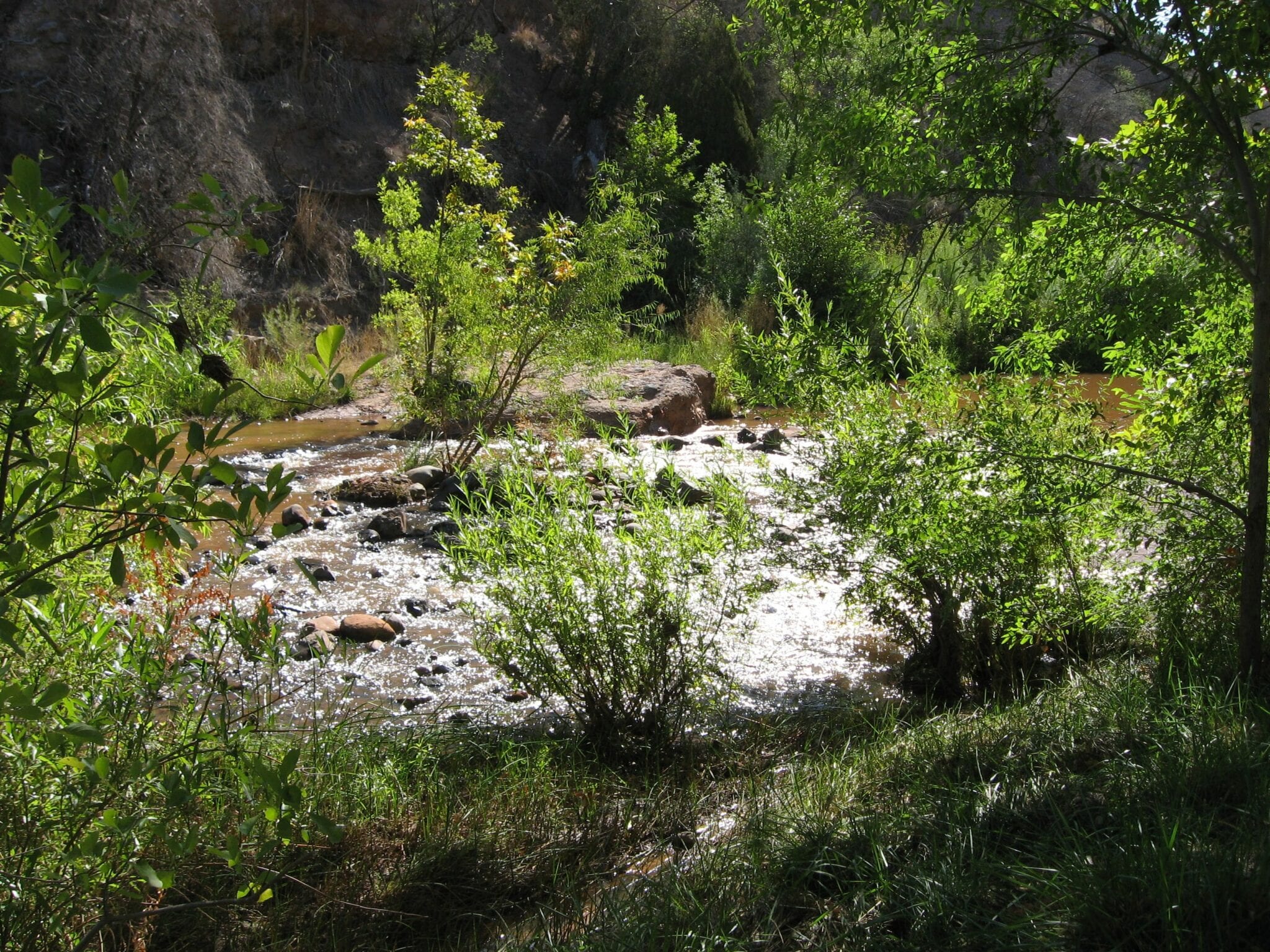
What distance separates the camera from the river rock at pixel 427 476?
8594mm

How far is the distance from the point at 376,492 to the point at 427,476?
549mm

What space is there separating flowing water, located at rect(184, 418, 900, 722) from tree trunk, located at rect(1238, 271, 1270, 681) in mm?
1683

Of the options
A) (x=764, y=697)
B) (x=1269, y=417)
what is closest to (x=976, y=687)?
(x=764, y=697)

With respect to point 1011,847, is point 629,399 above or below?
below

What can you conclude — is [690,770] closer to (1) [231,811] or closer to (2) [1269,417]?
(1) [231,811]

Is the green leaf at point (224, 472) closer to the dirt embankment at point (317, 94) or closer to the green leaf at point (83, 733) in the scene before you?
the green leaf at point (83, 733)

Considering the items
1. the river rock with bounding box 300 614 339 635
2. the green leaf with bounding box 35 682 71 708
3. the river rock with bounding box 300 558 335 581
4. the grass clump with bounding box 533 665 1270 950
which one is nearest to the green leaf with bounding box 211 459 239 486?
the green leaf with bounding box 35 682 71 708

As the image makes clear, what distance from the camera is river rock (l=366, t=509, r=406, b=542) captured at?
732 centimetres

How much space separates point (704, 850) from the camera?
301cm

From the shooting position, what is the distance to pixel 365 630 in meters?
5.46

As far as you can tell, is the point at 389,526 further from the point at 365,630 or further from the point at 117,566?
the point at 117,566

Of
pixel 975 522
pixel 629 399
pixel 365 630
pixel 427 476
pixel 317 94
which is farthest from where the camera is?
pixel 317 94

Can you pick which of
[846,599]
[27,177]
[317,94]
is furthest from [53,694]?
[317,94]

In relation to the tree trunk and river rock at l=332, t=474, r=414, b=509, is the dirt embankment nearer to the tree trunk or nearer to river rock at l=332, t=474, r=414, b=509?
river rock at l=332, t=474, r=414, b=509
